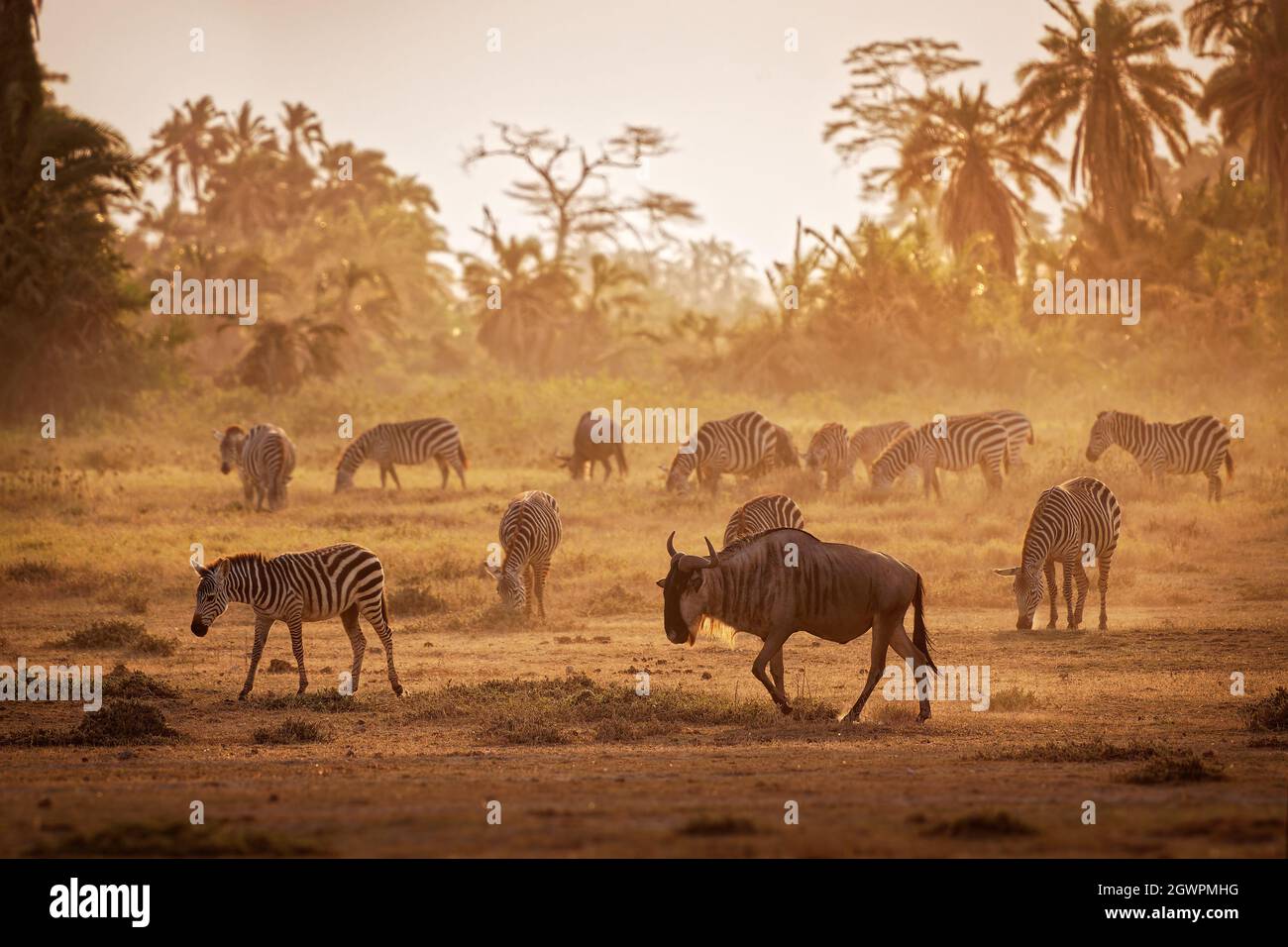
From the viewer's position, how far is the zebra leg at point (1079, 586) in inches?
699

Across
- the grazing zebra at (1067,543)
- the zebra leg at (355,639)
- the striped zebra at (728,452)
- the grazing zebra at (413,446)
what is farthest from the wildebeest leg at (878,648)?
the grazing zebra at (413,446)

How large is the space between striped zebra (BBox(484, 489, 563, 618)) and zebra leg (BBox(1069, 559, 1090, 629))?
7.02 metres

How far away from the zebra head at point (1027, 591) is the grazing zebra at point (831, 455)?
459 inches

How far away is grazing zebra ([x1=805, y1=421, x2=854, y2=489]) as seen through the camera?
29.2 meters

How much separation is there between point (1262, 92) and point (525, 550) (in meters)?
30.1

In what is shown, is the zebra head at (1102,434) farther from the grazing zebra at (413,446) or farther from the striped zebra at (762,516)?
the grazing zebra at (413,446)

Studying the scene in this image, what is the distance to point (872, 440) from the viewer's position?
31.2 metres

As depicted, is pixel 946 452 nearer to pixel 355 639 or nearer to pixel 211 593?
pixel 355 639

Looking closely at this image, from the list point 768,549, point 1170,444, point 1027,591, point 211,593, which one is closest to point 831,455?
point 1170,444

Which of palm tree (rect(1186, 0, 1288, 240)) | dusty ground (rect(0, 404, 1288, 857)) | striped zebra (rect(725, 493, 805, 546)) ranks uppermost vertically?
palm tree (rect(1186, 0, 1288, 240))

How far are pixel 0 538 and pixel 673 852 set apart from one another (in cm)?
1971

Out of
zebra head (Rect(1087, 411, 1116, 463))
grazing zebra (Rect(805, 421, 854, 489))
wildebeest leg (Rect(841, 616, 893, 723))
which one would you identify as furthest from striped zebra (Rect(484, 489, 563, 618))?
zebra head (Rect(1087, 411, 1116, 463))

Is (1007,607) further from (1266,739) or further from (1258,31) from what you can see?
(1258,31)

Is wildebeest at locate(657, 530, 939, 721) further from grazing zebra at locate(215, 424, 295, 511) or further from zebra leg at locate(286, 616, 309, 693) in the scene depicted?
grazing zebra at locate(215, 424, 295, 511)
